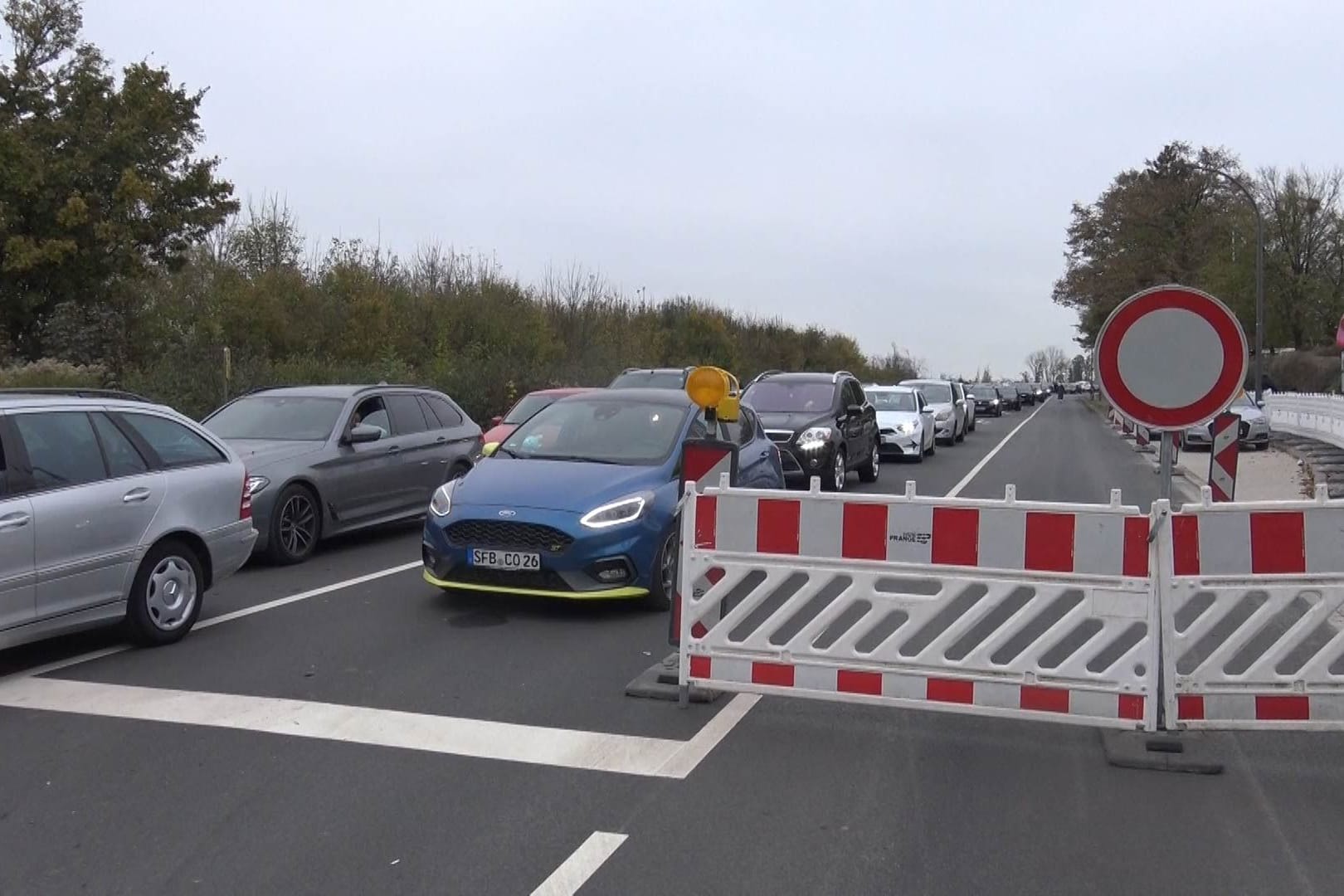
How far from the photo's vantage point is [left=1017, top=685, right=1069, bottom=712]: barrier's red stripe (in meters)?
5.73

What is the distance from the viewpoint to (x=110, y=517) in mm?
7250

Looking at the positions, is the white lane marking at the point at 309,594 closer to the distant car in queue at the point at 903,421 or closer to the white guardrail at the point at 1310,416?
the distant car in queue at the point at 903,421

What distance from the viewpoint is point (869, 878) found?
430 cm

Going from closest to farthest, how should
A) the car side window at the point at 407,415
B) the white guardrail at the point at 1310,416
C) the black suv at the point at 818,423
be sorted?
1. the car side window at the point at 407,415
2. the black suv at the point at 818,423
3. the white guardrail at the point at 1310,416

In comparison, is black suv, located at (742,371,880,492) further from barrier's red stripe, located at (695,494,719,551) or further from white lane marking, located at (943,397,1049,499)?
barrier's red stripe, located at (695,494,719,551)

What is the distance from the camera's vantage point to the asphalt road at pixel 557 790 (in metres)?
4.34

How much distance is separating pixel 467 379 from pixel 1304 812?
2375cm

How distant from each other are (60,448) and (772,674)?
438cm

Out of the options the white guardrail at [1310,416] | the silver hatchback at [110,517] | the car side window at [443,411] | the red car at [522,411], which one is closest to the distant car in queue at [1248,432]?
the white guardrail at [1310,416]

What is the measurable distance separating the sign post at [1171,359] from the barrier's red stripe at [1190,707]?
95 cm

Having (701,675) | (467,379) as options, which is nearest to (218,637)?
(701,675)

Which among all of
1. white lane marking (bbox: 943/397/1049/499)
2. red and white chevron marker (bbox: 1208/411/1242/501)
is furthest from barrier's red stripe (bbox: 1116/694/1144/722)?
white lane marking (bbox: 943/397/1049/499)

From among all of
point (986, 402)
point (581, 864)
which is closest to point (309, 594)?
point (581, 864)

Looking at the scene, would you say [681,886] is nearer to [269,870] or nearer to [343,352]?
[269,870]
